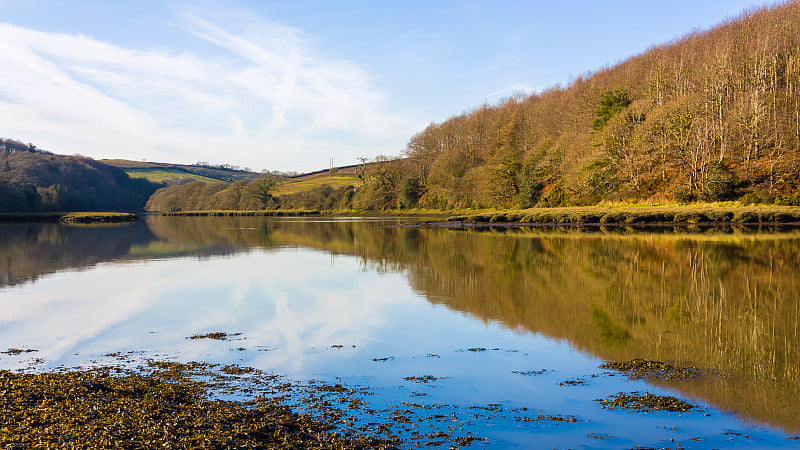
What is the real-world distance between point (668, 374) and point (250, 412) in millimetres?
5978

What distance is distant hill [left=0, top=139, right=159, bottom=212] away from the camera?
113 metres

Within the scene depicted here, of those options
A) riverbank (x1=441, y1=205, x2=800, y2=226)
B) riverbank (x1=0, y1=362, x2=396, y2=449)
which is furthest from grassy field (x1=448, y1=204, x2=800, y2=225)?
A: riverbank (x1=0, y1=362, x2=396, y2=449)

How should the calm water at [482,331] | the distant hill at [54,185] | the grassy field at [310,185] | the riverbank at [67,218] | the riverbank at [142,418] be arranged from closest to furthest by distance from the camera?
the riverbank at [142,418] < the calm water at [482,331] < the riverbank at [67,218] < the distant hill at [54,185] < the grassy field at [310,185]

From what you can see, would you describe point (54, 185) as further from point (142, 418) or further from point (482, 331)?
point (142, 418)

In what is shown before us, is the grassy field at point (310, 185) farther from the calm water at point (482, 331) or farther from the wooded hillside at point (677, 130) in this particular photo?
→ the calm water at point (482, 331)

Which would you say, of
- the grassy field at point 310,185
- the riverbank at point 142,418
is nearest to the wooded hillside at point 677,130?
the riverbank at point 142,418

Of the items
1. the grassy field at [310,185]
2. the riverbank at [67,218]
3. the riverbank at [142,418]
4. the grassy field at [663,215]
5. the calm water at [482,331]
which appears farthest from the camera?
the grassy field at [310,185]

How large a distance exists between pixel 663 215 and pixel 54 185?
144 metres

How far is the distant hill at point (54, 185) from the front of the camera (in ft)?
371

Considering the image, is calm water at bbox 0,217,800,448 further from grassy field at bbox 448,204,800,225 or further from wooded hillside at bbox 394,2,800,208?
wooded hillside at bbox 394,2,800,208

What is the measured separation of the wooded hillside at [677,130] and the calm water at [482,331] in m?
31.7

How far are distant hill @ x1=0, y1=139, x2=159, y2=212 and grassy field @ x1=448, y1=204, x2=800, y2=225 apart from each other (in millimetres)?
107329

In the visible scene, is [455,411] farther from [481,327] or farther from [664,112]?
[664,112]

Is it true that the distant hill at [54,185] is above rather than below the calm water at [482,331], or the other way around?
above
